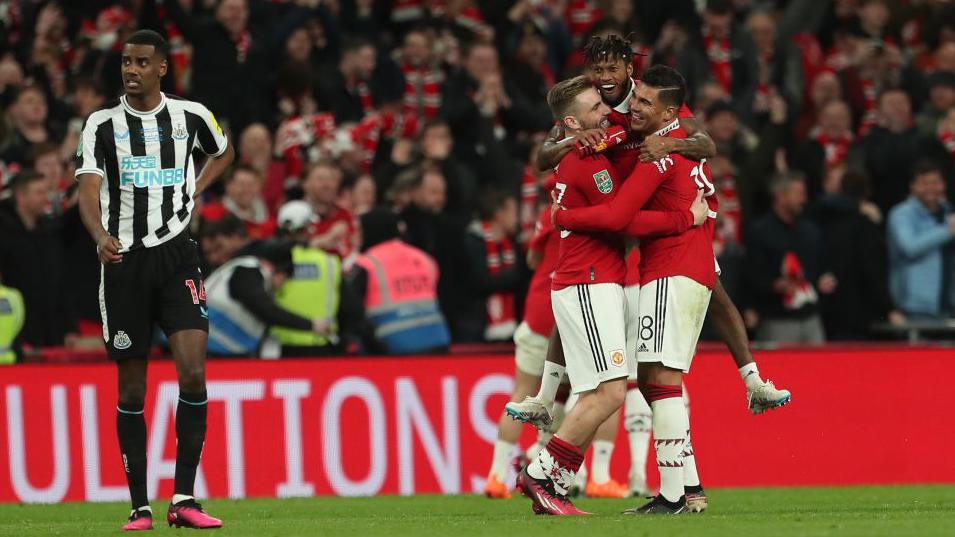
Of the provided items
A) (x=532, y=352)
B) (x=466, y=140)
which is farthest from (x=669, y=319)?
(x=466, y=140)

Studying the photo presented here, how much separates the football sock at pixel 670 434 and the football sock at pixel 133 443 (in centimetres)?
270

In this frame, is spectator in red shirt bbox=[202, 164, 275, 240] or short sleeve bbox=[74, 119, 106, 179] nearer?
short sleeve bbox=[74, 119, 106, 179]

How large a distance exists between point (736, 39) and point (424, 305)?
648cm

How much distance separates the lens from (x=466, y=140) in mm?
17141

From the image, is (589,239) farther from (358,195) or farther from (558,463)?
(358,195)

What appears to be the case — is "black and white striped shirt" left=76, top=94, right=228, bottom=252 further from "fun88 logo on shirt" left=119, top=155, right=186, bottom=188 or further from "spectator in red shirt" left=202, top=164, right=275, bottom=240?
"spectator in red shirt" left=202, top=164, right=275, bottom=240

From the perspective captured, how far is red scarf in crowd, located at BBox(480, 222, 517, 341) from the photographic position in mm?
14844

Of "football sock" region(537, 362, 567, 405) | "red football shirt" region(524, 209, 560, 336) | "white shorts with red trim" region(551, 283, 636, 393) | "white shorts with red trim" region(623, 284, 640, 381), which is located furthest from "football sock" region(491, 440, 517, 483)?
"white shorts with red trim" region(551, 283, 636, 393)

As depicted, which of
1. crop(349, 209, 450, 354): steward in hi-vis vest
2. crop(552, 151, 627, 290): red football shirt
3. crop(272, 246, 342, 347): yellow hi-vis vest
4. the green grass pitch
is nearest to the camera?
the green grass pitch

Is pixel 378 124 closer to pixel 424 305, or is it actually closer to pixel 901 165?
pixel 424 305

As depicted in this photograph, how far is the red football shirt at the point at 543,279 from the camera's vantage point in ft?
37.2

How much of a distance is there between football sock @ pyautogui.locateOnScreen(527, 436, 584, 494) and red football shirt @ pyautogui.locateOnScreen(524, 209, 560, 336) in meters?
2.26

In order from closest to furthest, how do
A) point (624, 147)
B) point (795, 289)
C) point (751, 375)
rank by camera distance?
point (624, 147) → point (751, 375) → point (795, 289)

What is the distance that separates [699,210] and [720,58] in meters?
9.63
